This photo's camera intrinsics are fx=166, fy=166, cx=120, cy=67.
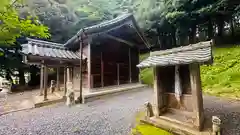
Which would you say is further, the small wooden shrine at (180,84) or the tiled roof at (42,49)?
the tiled roof at (42,49)

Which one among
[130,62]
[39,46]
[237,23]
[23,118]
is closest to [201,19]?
[237,23]

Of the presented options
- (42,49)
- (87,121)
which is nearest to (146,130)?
(87,121)

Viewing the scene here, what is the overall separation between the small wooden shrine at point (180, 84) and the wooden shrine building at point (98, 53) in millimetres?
5564

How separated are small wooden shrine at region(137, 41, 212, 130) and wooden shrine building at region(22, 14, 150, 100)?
556 centimetres

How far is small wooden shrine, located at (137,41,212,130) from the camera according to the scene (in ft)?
14.7

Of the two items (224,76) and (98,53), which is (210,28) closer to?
(224,76)

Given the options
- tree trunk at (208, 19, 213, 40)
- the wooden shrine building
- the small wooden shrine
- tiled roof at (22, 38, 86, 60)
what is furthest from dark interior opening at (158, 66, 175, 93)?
tree trunk at (208, 19, 213, 40)

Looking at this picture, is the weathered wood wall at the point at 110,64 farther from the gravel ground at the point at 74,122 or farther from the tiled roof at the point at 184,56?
the tiled roof at the point at 184,56

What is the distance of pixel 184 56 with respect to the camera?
186 inches

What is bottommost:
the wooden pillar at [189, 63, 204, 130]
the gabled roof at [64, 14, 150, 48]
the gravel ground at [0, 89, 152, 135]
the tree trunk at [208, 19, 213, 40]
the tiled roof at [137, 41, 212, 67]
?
the gravel ground at [0, 89, 152, 135]

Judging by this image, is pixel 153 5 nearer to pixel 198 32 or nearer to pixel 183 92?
pixel 198 32

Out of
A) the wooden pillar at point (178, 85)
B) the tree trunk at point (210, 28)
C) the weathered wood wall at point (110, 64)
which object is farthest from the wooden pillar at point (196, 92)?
the tree trunk at point (210, 28)

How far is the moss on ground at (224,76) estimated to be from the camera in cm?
908

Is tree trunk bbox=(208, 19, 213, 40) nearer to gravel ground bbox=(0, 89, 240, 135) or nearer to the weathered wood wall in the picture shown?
the weathered wood wall
